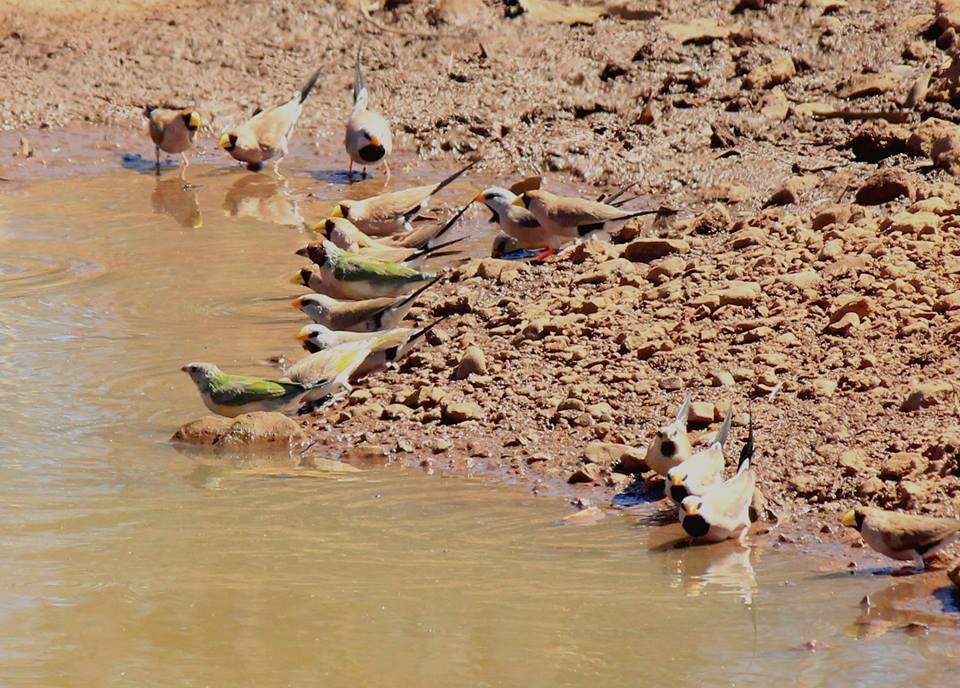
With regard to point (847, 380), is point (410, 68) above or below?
above

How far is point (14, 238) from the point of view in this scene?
37.9 feet

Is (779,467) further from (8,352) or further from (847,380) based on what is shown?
(8,352)

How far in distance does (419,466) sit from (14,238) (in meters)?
5.49

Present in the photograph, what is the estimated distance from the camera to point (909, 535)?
580 centimetres

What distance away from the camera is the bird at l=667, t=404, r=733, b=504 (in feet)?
20.9

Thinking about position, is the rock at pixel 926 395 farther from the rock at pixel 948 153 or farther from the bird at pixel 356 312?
the rock at pixel 948 153

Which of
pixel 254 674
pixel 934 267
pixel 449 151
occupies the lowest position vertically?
pixel 254 674

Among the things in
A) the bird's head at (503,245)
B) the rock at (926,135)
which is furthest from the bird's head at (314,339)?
the rock at (926,135)

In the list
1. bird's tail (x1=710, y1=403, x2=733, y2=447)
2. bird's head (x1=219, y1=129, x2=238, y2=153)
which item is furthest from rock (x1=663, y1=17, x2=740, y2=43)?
bird's tail (x1=710, y1=403, x2=733, y2=447)

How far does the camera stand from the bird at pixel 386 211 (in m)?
11.9

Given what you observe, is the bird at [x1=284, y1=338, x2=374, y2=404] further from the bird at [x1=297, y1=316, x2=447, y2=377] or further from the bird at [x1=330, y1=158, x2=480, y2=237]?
the bird at [x1=330, y1=158, x2=480, y2=237]

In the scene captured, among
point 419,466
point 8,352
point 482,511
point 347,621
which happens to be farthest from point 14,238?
point 347,621

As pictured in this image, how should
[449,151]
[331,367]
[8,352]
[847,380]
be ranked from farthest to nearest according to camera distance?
1. [449,151]
2. [8,352]
3. [331,367]
4. [847,380]

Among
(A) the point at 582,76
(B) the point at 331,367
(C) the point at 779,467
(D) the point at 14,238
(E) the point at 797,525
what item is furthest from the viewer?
(A) the point at 582,76
